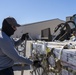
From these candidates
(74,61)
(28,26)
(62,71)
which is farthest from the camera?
(28,26)

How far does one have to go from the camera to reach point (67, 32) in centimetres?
730

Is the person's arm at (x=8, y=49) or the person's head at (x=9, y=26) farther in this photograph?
the person's head at (x=9, y=26)

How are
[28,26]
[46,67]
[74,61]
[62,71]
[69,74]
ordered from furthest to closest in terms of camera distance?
1. [28,26]
2. [46,67]
3. [62,71]
4. [69,74]
5. [74,61]

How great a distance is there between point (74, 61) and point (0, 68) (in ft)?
4.38

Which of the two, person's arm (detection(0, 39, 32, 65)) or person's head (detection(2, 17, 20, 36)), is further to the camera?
person's head (detection(2, 17, 20, 36))

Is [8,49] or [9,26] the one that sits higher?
[9,26]

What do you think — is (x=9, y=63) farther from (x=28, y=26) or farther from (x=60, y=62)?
(x=28, y=26)

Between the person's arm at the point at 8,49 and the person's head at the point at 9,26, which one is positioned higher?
the person's head at the point at 9,26

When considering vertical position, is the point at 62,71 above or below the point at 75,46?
below

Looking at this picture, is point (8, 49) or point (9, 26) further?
point (9, 26)

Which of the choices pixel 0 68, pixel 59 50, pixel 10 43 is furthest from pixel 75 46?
pixel 0 68

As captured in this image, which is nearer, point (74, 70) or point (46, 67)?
point (74, 70)

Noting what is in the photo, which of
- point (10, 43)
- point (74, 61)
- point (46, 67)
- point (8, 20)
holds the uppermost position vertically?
point (8, 20)

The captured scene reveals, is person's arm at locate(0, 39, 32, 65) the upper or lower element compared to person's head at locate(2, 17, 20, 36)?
lower
